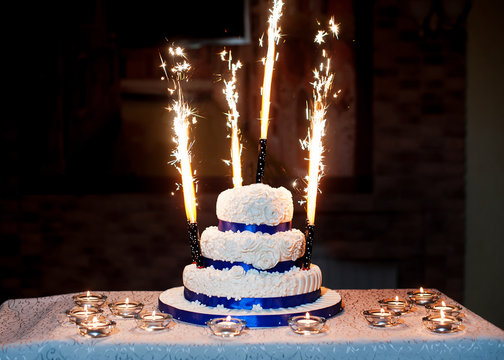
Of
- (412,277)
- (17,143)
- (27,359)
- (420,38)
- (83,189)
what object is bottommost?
(412,277)

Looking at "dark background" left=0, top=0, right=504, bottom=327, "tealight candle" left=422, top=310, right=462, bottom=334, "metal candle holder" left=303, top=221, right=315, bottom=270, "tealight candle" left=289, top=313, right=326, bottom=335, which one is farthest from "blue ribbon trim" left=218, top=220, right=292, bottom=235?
"dark background" left=0, top=0, right=504, bottom=327

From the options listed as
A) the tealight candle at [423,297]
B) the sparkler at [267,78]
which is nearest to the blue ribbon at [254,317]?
the tealight candle at [423,297]

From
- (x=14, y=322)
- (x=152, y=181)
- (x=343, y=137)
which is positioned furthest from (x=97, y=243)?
(x=14, y=322)

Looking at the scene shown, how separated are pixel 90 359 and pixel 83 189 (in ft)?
8.73

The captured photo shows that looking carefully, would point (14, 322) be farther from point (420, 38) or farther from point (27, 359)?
point (420, 38)

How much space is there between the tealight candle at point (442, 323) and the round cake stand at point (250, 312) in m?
0.36

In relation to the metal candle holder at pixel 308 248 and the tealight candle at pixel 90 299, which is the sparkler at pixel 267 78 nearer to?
the metal candle holder at pixel 308 248

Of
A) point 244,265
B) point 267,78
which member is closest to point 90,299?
Result: point 244,265

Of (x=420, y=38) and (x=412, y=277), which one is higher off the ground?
(x=420, y=38)

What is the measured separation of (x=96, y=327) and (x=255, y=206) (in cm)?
72

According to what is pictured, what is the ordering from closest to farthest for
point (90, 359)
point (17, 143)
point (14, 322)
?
point (90, 359)
point (14, 322)
point (17, 143)

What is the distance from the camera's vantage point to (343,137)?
4945 mm

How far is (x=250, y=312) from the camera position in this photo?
8.33 feet

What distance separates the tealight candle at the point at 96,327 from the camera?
2361mm
